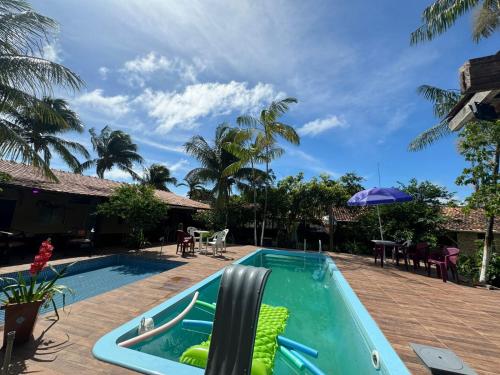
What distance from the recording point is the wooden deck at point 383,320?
3221 mm

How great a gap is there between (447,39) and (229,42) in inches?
290

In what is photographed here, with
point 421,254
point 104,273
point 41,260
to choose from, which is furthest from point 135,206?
point 421,254

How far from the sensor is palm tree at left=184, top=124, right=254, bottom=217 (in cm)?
1892

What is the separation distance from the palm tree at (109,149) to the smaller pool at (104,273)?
2151 centimetres

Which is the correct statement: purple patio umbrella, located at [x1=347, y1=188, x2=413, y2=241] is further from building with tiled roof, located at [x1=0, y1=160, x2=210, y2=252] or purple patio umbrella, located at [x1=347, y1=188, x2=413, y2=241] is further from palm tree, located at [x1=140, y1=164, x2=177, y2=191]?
palm tree, located at [x1=140, y1=164, x2=177, y2=191]

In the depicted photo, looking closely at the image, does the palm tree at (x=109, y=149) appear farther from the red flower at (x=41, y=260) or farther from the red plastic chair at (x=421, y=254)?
the red plastic chair at (x=421, y=254)

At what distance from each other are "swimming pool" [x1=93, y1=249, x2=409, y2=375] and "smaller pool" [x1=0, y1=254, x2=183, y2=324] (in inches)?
120

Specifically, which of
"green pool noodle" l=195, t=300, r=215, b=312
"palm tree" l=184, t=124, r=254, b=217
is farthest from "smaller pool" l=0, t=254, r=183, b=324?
"palm tree" l=184, t=124, r=254, b=217

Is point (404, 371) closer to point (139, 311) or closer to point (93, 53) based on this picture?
point (139, 311)

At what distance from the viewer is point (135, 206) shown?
11016 millimetres

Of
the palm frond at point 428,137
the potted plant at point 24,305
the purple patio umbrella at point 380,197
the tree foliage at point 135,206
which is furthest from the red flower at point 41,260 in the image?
the palm frond at point 428,137

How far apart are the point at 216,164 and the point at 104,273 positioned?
11.9 meters

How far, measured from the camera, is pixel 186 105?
1253cm

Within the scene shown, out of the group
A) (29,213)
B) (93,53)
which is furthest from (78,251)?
(93,53)
